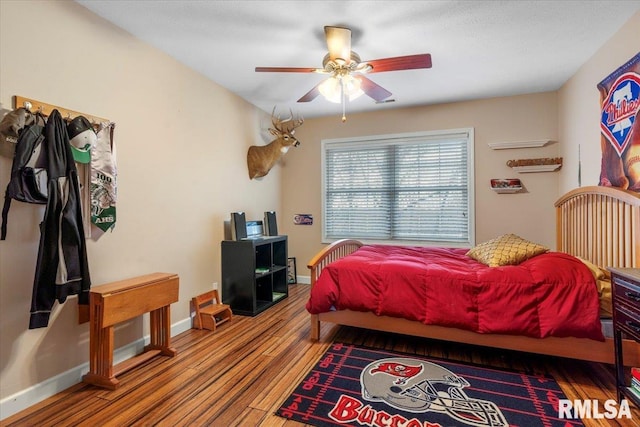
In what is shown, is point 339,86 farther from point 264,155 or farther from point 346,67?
point 264,155

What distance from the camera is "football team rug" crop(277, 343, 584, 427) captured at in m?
1.70

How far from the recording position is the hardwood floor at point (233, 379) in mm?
1742

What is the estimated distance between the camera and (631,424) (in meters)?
1.67

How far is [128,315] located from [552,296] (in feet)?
9.63

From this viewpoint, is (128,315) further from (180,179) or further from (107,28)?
(107,28)

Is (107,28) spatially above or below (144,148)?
above

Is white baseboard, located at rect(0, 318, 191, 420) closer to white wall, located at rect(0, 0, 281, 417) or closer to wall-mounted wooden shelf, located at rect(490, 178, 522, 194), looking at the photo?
white wall, located at rect(0, 0, 281, 417)

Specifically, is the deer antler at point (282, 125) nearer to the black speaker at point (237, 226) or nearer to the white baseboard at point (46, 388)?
the black speaker at point (237, 226)

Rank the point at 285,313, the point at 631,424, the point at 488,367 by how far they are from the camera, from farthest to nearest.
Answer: the point at 285,313
the point at 488,367
the point at 631,424

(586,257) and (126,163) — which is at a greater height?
(126,163)

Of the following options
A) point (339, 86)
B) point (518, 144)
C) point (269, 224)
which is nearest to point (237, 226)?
point (269, 224)

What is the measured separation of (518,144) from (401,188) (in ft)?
4.97

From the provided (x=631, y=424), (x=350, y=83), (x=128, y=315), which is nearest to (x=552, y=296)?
(x=631, y=424)

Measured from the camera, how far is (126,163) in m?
2.44
